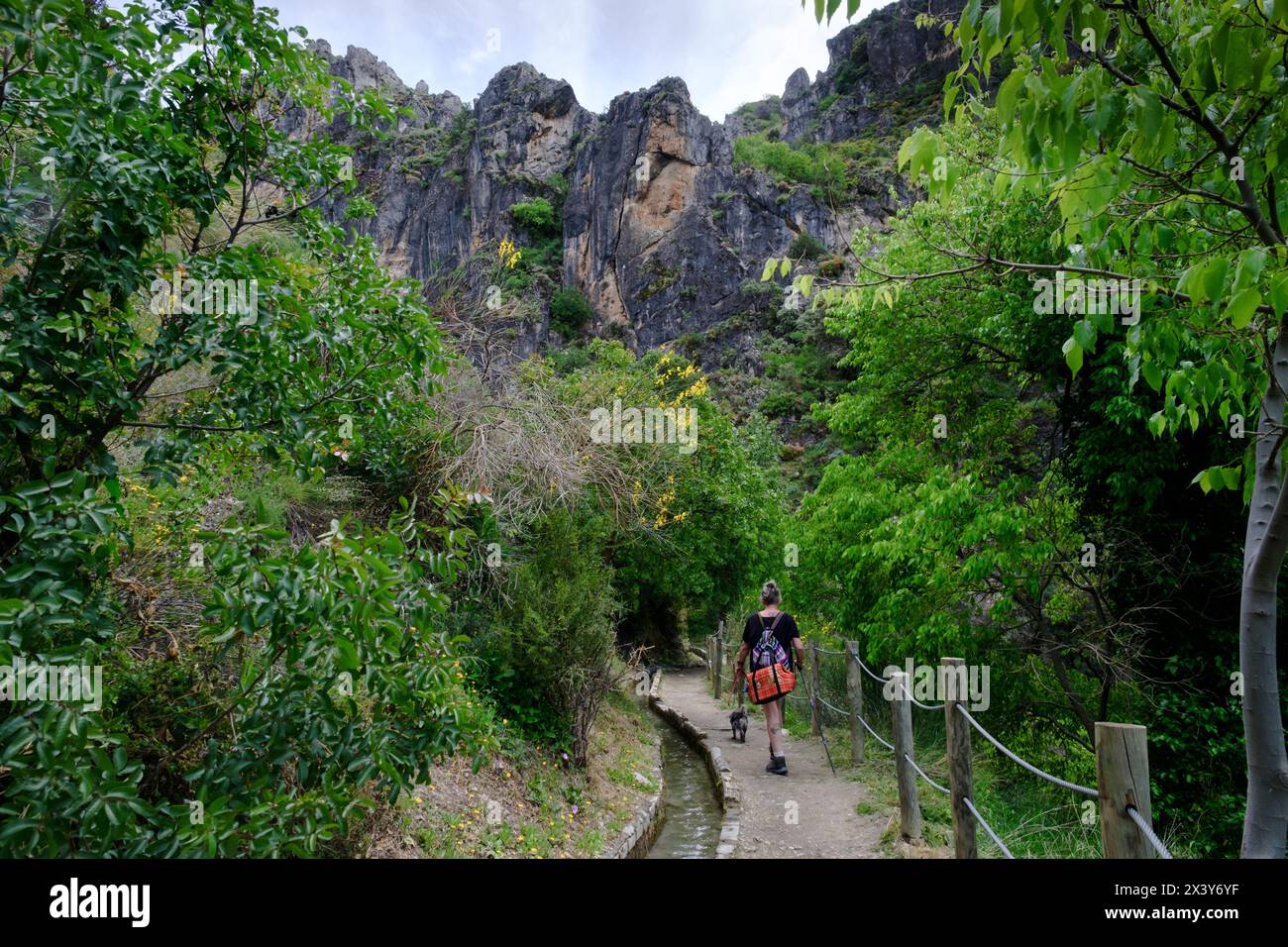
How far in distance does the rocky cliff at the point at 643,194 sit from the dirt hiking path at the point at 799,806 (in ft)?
105

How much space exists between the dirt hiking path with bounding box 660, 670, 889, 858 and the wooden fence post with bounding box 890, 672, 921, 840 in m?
0.33

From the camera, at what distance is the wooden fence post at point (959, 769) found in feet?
14.5

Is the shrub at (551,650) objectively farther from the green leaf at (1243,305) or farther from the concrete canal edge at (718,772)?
the green leaf at (1243,305)

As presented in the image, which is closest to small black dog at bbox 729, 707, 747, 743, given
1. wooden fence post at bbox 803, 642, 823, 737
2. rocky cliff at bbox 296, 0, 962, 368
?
wooden fence post at bbox 803, 642, 823, 737

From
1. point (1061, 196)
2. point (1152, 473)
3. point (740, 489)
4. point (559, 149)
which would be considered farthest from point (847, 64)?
A: point (1061, 196)

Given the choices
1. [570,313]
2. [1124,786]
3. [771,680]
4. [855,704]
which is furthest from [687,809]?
[570,313]

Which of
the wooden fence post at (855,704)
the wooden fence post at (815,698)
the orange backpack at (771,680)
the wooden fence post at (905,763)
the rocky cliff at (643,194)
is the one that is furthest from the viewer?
the rocky cliff at (643,194)

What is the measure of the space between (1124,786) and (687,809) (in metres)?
6.07

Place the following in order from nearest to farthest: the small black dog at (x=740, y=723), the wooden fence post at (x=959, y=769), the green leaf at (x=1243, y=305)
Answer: the green leaf at (x=1243, y=305), the wooden fence post at (x=959, y=769), the small black dog at (x=740, y=723)

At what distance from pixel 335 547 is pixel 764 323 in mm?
41975

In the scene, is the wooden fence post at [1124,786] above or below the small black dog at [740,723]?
above

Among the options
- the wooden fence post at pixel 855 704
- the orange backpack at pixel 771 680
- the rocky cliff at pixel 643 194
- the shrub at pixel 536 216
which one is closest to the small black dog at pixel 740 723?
the wooden fence post at pixel 855 704

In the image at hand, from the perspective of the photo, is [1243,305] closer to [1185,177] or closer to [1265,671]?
[1185,177]

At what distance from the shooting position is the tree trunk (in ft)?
7.51
